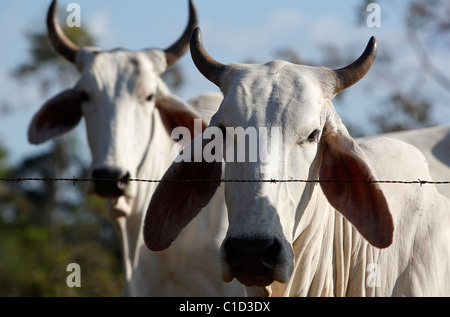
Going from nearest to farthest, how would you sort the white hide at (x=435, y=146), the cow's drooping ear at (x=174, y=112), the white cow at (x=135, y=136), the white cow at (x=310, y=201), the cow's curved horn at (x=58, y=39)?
the white cow at (x=310, y=201), the white hide at (x=435, y=146), the white cow at (x=135, y=136), the cow's drooping ear at (x=174, y=112), the cow's curved horn at (x=58, y=39)

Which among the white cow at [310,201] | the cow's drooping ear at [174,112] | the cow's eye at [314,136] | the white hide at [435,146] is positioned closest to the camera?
the white cow at [310,201]

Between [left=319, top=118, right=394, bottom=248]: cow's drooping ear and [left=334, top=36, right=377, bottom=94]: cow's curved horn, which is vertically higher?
[left=334, top=36, right=377, bottom=94]: cow's curved horn

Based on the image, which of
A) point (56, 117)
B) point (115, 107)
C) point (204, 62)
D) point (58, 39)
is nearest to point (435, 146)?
point (204, 62)

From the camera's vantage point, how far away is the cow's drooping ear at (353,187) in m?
3.68

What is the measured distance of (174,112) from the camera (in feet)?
20.6

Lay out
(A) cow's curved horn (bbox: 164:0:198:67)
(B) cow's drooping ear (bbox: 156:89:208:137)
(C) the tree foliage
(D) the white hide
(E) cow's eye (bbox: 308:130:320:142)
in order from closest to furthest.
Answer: (E) cow's eye (bbox: 308:130:320:142)
(D) the white hide
(B) cow's drooping ear (bbox: 156:89:208:137)
(A) cow's curved horn (bbox: 164:0:198:67)
(C) the tree foliage

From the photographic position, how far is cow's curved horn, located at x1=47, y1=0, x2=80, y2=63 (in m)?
6.83

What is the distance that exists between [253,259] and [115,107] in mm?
3137

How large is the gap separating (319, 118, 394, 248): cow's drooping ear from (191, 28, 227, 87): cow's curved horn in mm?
630

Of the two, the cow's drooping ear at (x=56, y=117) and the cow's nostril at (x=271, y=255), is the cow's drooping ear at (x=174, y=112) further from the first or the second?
the cow's nostril at (x=271, y=255)

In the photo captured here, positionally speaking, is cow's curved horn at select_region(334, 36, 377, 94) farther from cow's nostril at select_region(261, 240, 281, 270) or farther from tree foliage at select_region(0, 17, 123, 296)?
tree foliage at select_region(0, 17, 123, 296)

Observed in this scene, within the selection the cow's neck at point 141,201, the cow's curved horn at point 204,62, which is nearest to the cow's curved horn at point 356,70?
the cow's curved horn at point 204,62

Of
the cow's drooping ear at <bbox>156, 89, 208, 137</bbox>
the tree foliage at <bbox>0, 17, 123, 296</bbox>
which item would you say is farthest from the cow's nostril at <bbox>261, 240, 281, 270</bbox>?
the tree foliage at <bbox>0, 17, 123, 296</bbox>

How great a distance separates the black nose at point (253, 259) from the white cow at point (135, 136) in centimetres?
213
